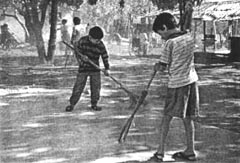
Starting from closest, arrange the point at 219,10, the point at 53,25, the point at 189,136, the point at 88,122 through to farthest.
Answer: the point at 189,136 → the point at 88,122 → the point at 53,25 → the point at 219,10

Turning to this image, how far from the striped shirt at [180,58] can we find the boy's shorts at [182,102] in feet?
0.24

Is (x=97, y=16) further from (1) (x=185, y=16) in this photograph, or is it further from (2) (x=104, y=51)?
(2) (x=104, y=51)

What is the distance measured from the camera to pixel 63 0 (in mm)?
20609

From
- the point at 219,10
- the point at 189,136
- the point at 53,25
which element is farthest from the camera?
the point at 219,10

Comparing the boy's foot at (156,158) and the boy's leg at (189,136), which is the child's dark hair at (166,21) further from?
the boy's foot at (156,158)

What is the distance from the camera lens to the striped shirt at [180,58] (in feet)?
16.7

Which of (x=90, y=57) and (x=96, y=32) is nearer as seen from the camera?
(x=96, y=32)

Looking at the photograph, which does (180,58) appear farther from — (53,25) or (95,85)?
(53,25)

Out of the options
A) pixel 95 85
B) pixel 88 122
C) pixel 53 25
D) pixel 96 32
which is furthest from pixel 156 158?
pixel 53 25

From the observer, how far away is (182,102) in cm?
516

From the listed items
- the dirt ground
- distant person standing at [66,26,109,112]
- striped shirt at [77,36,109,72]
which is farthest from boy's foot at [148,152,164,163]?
striped shirt at [77,36,109,72]

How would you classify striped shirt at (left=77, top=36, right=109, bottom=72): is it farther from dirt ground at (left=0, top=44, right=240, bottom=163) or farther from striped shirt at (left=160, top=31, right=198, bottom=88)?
striped shirt at (left=160, top=31, right=198, bottom=88)

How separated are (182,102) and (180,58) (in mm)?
494

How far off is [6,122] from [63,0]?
46.0 ft
